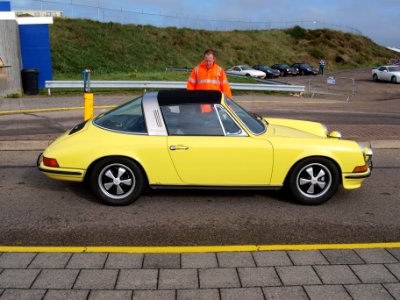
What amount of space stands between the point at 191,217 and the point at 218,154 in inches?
29.8

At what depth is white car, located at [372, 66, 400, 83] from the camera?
109ft

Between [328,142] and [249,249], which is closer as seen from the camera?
[249,249]

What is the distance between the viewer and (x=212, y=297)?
9.94ft

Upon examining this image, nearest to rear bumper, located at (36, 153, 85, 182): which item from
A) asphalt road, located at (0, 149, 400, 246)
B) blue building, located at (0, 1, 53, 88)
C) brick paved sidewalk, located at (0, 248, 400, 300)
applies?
asphalt road, located at (0, 149, 400, 246)

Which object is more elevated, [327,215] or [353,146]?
[353,146]

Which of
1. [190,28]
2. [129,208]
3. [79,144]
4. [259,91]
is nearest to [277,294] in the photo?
[129,208]

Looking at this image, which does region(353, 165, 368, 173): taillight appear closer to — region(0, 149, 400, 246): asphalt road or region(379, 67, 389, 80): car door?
region(0, 149, 400, 246): asphalt road

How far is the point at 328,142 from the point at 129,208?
241 cm

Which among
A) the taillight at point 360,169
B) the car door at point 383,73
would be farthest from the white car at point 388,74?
the taillight at point 360,169

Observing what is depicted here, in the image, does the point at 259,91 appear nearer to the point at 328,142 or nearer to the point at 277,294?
the point at 328,142

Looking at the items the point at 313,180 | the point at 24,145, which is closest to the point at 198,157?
the point at 313,180

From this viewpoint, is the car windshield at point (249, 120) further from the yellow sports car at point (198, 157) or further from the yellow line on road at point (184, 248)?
the yellow line on road at point (184, 248)

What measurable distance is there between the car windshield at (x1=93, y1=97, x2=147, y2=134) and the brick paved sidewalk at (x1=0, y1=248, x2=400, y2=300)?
5.68 ft

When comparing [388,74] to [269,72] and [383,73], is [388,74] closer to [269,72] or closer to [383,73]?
[383,73]
